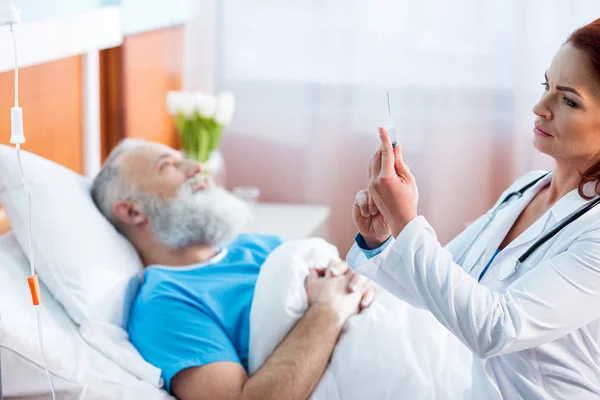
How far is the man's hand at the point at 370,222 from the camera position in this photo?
51.1 inches

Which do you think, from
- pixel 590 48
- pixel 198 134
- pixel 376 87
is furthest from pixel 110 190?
pixel 376 87

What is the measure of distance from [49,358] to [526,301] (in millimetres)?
835

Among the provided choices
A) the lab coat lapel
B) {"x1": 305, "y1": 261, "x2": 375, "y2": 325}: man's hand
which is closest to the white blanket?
{"x1": 305, "y1": 261, "x2": 375, "y2": 325}: man's hand

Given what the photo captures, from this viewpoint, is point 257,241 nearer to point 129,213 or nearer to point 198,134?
point 129,213

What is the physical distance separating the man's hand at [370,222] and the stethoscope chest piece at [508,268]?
191 mm

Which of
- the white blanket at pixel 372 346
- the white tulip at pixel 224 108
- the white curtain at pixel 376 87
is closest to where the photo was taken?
the white blanket at pixel 372 346

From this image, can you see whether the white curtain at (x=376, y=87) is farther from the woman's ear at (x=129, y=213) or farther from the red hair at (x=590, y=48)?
the red hair at (x=590, y=48)

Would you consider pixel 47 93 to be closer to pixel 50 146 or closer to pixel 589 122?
pixel 50 146

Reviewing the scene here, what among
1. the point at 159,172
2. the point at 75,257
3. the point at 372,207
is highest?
the point at 372,207

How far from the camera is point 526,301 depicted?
1.13m

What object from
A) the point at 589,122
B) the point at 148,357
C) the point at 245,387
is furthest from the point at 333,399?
the point at 589,122

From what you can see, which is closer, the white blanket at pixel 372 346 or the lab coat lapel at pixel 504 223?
the lab coat lapel at pixel 504 223

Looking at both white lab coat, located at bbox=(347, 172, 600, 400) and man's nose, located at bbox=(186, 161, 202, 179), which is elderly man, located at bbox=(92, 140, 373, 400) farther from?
white lab coat, located at bbox=(347, 172, 600, 400)

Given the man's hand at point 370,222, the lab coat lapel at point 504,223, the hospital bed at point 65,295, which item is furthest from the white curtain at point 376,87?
the man's hand at point 370,222
